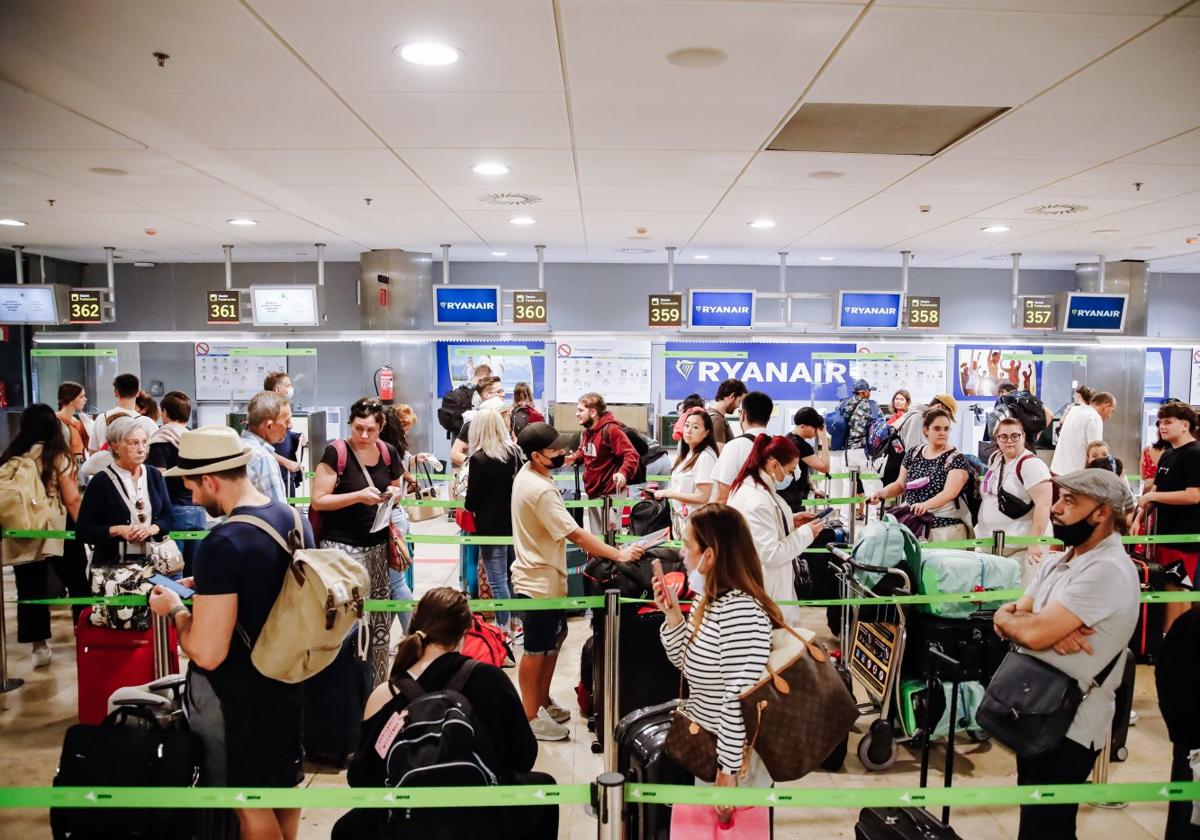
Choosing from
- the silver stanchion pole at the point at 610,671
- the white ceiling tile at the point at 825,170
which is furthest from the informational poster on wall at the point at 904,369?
the silver stanchion pole at the point at 610,671

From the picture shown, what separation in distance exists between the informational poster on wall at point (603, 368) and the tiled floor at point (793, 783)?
7.03 metres

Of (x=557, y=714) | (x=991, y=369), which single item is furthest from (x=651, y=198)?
(x=991, y=369)

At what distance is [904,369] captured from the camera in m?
12.8

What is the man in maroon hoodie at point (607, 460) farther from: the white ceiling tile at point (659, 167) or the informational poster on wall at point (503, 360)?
the informational poster on wall at point (503, 360)

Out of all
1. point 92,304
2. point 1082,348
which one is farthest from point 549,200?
point 1082,348

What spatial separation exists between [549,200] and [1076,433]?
5.60m

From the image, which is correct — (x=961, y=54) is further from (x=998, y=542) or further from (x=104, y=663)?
(x=104, y=663)

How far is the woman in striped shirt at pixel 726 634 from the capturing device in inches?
101

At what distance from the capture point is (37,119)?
4645 mm

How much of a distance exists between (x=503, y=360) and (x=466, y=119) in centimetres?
760

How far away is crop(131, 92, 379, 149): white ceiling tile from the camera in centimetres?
426

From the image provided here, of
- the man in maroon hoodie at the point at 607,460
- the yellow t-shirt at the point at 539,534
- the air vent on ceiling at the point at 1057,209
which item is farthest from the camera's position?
the air vent on ceiling at the point at 1057,209

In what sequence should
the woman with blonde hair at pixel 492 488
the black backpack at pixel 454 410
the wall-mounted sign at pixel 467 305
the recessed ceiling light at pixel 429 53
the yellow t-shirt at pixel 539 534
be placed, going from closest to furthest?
the recessed ceiling light at pixel 429 53 → the yellow t-shirt at pixel 539 534 → the woman with blonde hair at pixel 492 488 → the black backpack at pixel 454 410 → the wall-mounted sign at pixel 467 305

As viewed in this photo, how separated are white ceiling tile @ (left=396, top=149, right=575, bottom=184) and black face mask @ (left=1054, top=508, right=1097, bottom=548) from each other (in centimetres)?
383
